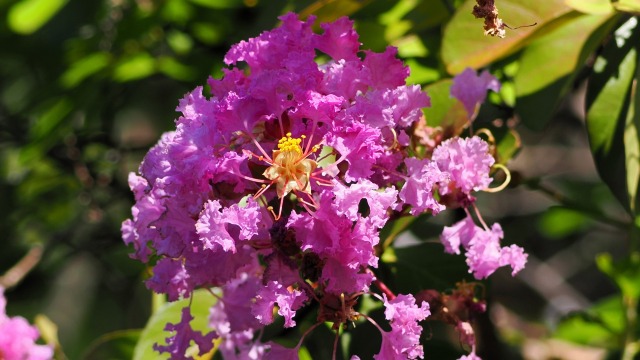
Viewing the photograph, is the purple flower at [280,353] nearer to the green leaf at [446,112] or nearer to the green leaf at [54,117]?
the green leaf at [446,112]

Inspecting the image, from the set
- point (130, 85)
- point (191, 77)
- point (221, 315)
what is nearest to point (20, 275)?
point (130, 85)

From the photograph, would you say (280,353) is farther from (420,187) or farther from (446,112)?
(446,112)

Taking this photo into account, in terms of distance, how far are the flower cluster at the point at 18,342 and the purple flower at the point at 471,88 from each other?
610mm

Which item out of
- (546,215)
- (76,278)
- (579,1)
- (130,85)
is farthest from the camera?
(76,278)

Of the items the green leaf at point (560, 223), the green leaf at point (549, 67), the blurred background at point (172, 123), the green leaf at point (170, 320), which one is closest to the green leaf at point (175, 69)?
the blurred background at point (172, 123)

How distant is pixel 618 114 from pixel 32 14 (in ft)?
3.67

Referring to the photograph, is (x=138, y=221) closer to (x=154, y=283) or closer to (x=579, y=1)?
(x=154, y=283)

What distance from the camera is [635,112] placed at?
1.17 meters

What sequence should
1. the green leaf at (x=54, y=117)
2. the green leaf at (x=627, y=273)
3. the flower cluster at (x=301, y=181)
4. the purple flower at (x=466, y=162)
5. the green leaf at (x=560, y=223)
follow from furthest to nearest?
the green leaf at (x=560, y=223) < the green leaf at (x=54, y=117) < the green leaf at (x=627, y=273) < the purple flower at (x=466, y=162) < the flower cluster at (x=301, y=181)

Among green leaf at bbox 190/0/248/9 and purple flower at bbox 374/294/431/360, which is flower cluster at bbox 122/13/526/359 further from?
A: green leaf at bbox 190/0/248/9

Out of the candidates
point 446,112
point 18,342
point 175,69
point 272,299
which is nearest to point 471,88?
point 446,112

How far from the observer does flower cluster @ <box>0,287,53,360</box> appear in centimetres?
117

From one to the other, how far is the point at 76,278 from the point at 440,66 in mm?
2347

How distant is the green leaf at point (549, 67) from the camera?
1248 mm
